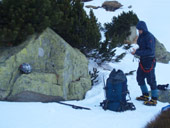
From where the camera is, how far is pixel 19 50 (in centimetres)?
461

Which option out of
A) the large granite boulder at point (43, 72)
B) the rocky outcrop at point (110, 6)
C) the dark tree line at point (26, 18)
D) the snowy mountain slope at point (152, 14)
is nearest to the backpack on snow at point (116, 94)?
the large granite boulder at point (43, 72)

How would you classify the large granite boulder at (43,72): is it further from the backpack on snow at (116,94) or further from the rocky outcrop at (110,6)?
the rocky outcrop at (110,6)

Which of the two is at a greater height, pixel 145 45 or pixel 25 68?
pixel 145 45

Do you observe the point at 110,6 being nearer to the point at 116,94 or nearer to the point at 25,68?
the point at 116,94

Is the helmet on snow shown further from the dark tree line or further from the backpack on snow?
the backpack on snow

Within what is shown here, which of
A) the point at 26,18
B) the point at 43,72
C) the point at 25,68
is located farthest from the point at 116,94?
the point at 26,18

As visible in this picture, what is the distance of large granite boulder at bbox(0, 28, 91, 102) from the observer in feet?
14.1

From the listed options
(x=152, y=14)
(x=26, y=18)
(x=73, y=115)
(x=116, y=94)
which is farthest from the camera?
(x=152, y=14)

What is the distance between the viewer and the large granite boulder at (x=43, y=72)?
14.1 feet

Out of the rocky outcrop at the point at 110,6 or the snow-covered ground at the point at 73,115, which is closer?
the snow-covered ground at the point at 73,115

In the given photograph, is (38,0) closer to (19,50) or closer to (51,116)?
(19,50)

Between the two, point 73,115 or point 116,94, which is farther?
point 116,94

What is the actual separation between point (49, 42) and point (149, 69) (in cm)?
261

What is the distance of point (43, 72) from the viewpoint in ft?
15.9
